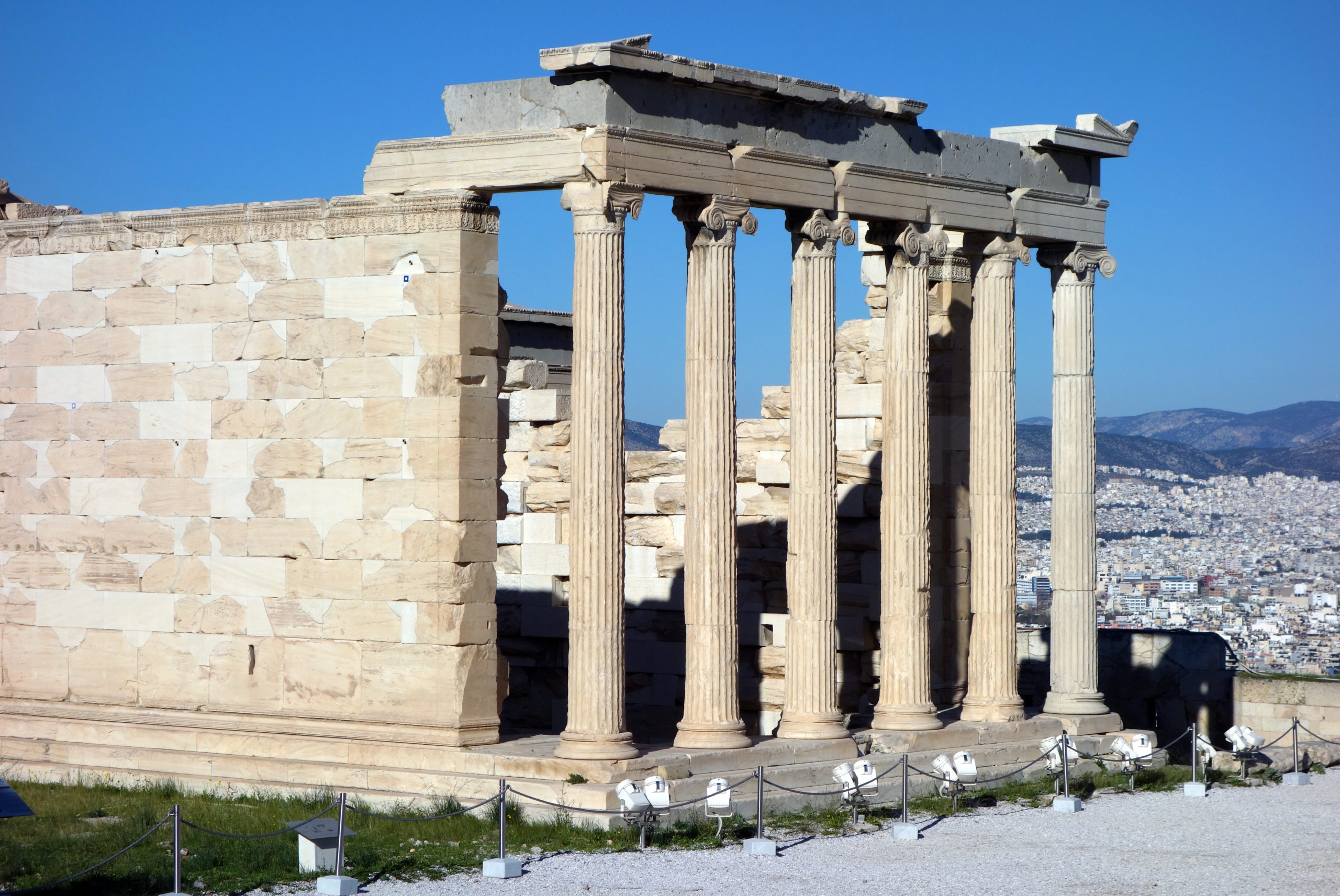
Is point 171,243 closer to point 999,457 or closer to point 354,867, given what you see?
point 354,867

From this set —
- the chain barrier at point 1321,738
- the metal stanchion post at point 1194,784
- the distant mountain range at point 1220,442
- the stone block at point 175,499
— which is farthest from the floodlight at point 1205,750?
the distant mountain range at point 1220,442

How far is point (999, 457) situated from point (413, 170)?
8.56 m

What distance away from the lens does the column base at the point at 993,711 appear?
25.2 meters

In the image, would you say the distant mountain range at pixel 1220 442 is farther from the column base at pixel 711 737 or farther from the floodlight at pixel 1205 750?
the column base at pixel 711 737

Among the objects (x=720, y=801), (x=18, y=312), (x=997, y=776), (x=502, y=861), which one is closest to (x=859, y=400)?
(x=997, y=776)

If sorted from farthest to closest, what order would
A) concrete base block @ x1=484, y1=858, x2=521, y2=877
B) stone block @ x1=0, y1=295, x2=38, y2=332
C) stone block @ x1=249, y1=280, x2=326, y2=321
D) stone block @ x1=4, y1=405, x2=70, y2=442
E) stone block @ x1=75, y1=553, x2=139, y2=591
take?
stone block @ x1=0, y1=295, x2=38, y2=332 → stone block @ x1=4, y1=405, x2=70, y2=442 → stone block @ x1=75, y1=553, x2=139, y2=591 → stone block @ x1=249, y1=280, x2=326, y2=321 → concrete base block @ x1=484, y1=858, x2=521, y2=877

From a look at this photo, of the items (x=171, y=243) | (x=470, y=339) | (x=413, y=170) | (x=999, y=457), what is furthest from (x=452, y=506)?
(x=999, y=457)

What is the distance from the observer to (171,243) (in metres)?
23.8

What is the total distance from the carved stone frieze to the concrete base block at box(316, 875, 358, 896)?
755 cm

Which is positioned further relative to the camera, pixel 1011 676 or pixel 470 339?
pixel 1011 676

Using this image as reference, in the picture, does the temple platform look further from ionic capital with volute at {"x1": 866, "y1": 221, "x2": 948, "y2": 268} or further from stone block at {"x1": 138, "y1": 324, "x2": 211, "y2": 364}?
ionic capital with volute at {"x1": 866, "y1": 221, "x2": 948, "y2": 268}

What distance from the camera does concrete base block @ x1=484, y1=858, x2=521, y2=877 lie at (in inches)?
706

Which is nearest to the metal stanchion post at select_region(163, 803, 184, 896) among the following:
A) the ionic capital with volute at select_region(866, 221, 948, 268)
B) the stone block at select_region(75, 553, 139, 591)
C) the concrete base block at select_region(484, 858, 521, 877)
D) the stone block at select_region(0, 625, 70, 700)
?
the concrete base block at select_region(484, 858, 521, 877)

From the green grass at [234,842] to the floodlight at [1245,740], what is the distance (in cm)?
811
